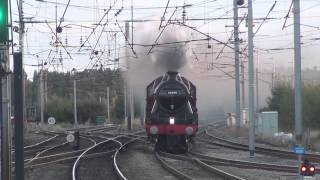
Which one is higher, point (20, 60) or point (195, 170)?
point (20, 60)

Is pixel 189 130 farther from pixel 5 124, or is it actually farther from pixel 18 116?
pixel 5 124

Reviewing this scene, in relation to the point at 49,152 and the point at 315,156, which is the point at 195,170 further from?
the point at 49,152

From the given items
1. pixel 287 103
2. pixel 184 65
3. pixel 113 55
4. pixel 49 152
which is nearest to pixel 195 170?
pixel 49 152

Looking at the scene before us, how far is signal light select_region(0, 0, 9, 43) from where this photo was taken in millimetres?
10828

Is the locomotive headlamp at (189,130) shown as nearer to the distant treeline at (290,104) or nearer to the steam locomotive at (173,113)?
the steam locomotive at (173,113)

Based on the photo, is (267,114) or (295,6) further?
(267,114)

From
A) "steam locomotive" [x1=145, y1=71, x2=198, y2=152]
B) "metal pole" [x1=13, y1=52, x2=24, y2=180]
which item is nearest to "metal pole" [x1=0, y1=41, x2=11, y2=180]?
"metal pole" [x1=13, y1=52, x2=24, y2=180]

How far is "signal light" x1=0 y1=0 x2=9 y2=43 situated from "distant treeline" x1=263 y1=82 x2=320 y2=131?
141 feet

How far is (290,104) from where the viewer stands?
59.2m

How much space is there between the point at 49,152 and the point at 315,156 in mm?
14511

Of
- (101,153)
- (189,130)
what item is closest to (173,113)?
(189,130)

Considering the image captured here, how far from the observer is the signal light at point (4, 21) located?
10828 mm

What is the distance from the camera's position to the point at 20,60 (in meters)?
12.9

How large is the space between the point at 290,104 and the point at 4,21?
50938mm
